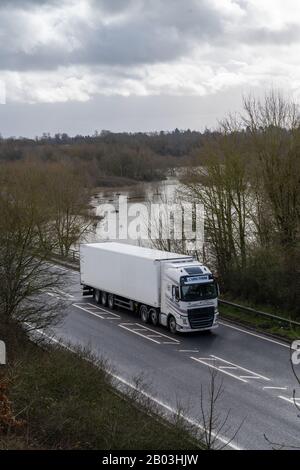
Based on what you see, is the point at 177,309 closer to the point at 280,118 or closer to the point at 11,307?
the point at 11,307

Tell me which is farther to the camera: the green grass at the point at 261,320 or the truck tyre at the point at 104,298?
the truck tyre at the point at 104,298

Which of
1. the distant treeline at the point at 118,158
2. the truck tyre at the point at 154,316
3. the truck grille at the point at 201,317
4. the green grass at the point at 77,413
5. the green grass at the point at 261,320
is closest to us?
the green grass at the point at 77,413

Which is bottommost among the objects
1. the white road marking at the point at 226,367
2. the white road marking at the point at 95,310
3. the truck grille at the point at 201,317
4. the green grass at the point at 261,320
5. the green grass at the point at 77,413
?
the white road marking at the point at 95,310

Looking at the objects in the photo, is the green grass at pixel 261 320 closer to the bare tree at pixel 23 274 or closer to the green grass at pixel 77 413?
the bare tree at pixel 23 274

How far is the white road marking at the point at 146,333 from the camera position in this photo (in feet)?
82.7

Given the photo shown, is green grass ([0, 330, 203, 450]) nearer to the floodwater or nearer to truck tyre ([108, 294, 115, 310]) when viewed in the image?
truck tyre ([108, 294, 115, 310])

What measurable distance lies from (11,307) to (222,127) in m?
19.0

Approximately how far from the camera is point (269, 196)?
33.3 meters

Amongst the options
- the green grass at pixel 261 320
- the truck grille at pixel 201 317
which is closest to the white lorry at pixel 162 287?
the truck grille at pixel 201 317

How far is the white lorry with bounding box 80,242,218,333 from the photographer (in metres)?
25.7

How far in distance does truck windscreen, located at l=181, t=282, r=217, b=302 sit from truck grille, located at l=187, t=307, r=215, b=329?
1.51 ft

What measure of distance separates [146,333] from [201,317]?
2418 mm

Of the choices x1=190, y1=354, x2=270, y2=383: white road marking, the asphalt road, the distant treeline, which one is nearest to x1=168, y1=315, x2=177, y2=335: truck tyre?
the asphalt road

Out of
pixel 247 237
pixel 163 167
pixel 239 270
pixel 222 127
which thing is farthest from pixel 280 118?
pixel 163 167
